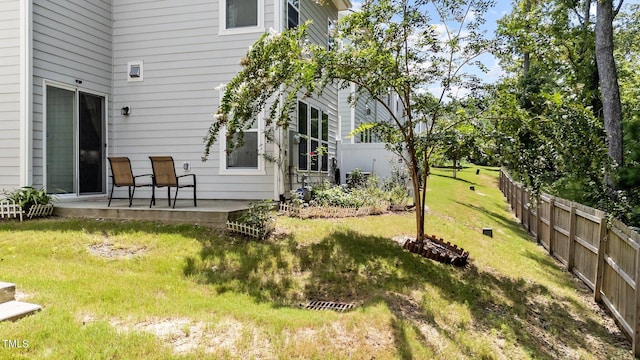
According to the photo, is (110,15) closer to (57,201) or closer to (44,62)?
(44,62)

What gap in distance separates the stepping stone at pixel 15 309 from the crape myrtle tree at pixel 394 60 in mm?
3205

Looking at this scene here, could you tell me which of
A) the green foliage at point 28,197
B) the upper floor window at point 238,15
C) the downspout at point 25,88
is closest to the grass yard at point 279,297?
the green foliage at point 28,197

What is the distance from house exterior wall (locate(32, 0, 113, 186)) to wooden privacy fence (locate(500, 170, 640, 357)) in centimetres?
885

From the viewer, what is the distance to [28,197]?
7109mm

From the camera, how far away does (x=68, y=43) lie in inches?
329

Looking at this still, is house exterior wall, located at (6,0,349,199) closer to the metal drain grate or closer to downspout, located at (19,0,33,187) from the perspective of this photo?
downspout, located at (19,0,33,187)

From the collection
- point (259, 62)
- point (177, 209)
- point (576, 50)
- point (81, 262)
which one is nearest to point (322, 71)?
point (259, 62)

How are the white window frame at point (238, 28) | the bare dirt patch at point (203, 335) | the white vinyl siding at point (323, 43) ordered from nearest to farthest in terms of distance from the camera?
the bare dirt patch at point (203, 335)
the white window frame at point (238, 28)
the white vinyl siding at point (323, 43)

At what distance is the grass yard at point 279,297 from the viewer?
3272 millimetres

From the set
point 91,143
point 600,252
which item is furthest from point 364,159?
point 600,252

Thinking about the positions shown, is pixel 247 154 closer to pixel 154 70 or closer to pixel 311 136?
pixel 311 136

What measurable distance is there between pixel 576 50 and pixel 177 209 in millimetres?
11918

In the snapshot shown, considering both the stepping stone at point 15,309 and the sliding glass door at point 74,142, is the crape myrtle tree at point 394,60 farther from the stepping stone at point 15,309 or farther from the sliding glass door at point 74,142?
the sliding glass door at point 74,142

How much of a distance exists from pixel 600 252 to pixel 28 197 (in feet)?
29.9
